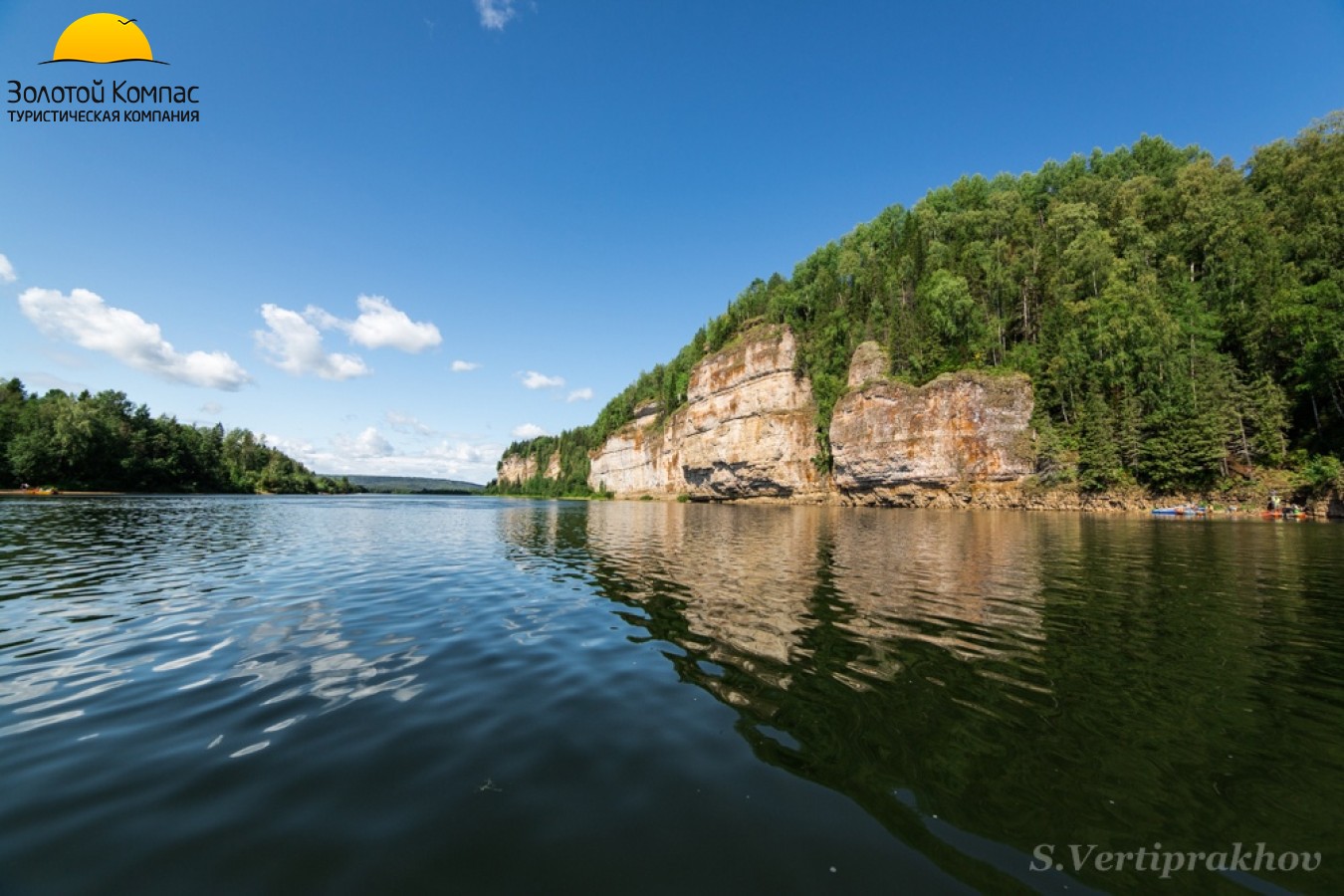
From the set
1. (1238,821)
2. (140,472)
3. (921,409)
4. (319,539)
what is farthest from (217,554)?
(140,472)

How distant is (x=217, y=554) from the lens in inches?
829

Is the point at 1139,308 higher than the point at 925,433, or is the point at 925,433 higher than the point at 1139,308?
the point at 1139,308

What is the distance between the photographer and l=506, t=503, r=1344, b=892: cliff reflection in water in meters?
4.52

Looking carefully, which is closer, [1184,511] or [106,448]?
[1184,511]

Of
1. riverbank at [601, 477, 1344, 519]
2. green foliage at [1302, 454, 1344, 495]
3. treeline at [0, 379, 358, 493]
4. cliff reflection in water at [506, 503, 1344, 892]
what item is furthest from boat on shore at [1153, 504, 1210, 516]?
treeline at [0, 379, 358, 493]

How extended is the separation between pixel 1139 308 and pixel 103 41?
272 feet

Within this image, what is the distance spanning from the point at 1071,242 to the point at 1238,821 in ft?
273

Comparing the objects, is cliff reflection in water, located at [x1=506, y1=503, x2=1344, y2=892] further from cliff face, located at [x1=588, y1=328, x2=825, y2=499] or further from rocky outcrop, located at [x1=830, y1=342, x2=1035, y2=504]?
cliff face, located at [x1=588, y1=328, x2=825, y2=499]

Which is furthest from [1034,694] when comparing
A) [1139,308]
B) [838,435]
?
[1139,308]

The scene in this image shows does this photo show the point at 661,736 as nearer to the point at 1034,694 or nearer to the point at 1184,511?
the point at 1034,694

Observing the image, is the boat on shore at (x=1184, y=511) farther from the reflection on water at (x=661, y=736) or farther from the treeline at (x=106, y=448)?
the treeline at (x=106, y=448)

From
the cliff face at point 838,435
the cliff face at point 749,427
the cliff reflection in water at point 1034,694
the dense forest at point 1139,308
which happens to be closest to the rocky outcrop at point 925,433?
the cliff face at point 838,435

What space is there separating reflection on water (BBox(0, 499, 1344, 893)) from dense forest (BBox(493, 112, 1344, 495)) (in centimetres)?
4833

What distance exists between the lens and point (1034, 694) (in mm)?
7383
